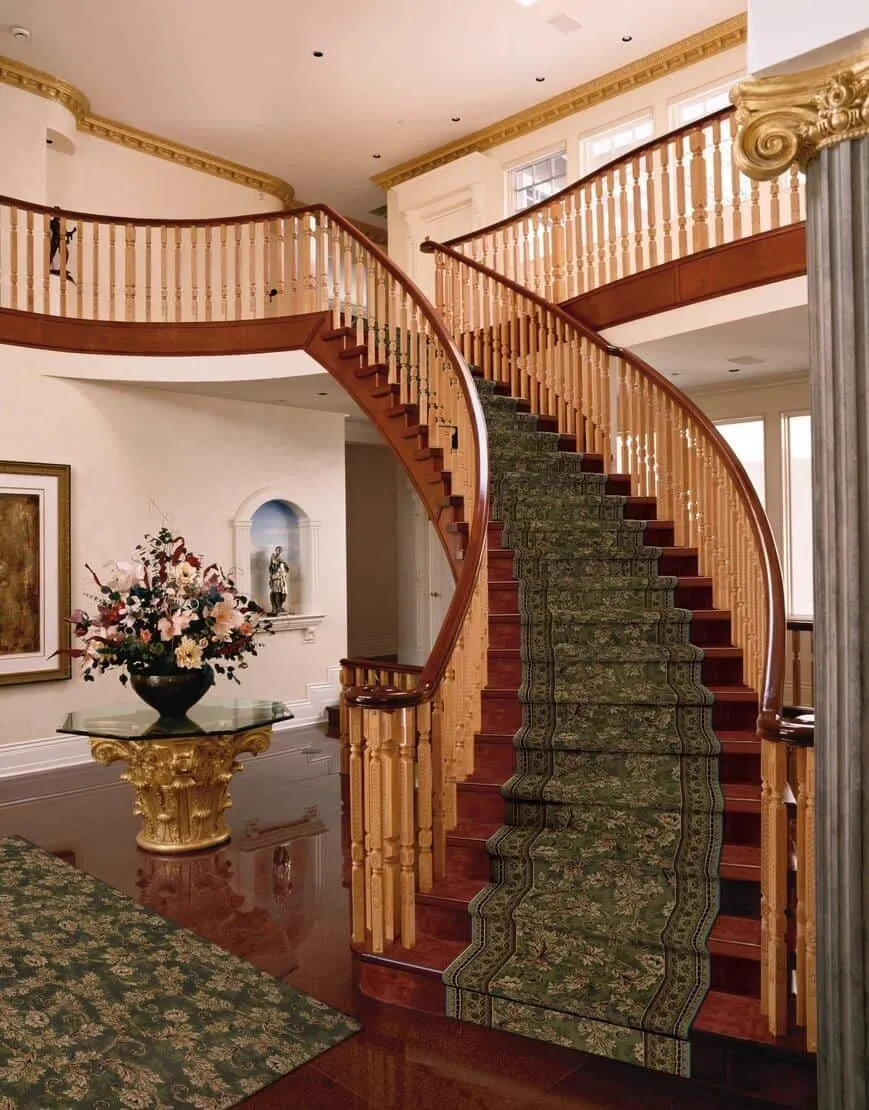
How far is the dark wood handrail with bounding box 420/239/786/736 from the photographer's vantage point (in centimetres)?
329

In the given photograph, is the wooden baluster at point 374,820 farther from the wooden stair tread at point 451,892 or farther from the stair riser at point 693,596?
the stair riser at point 693,596

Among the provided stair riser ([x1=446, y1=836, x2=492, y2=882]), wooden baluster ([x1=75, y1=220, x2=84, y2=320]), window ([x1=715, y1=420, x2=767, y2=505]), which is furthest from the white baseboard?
window ([x1=715, y1=420, x2=767, y2=505])

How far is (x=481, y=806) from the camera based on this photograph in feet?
13.1

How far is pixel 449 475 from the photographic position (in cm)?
605

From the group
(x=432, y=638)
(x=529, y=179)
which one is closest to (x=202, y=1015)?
(x=432, y=638)

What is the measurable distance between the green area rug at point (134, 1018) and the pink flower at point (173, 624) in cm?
148

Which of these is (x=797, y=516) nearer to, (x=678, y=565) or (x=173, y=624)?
(x=678, y=565)

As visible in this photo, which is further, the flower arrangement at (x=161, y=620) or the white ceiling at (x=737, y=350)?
the white ceiling at (x=737, y=350)

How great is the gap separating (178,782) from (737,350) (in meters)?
5.06

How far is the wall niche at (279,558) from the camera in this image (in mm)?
9188

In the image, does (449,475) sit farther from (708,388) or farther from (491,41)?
(491,41)

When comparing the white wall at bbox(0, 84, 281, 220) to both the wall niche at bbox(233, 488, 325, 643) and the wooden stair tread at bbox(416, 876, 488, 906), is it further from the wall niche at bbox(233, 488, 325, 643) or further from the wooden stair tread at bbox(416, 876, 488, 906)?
the wooden stair tread at bbox(416, 876, 488, 906)

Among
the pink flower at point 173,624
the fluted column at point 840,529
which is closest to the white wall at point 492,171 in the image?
the pink flower at point 173,624

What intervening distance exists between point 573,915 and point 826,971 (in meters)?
1.43
